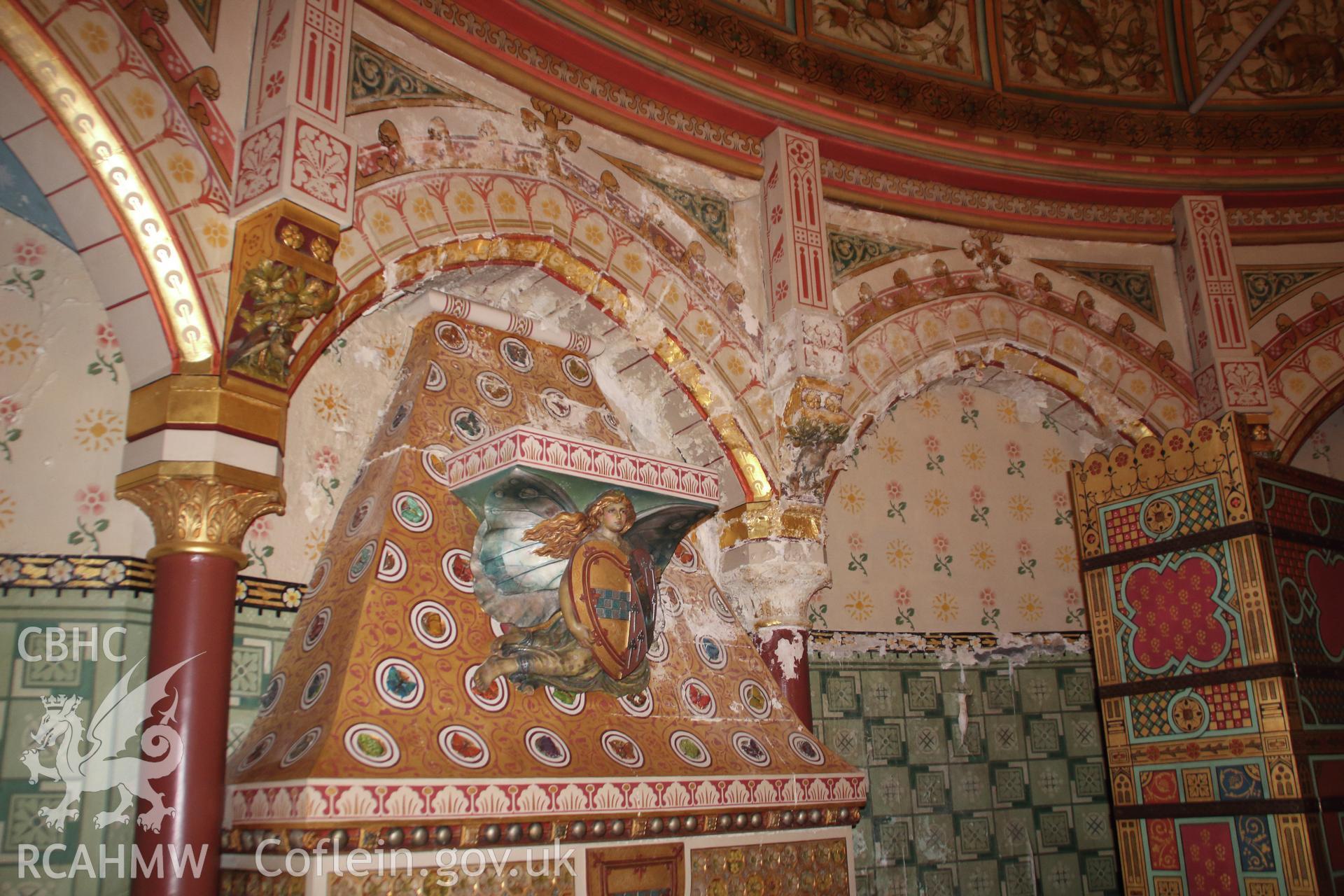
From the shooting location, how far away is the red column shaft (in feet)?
10.9

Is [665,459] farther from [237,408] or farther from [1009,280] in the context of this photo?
[1009,280]

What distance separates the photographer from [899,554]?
6.58 meters

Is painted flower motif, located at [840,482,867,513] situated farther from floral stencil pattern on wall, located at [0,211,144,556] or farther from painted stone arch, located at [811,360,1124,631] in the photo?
floral stencil pattern on wall, located at [0,211,144,556]

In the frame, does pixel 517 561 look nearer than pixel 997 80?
Yes

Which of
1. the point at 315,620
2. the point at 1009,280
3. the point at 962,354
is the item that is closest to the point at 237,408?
the point at 315,620

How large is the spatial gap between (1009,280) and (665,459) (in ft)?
11.1

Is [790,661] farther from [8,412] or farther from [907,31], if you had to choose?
[907,31]

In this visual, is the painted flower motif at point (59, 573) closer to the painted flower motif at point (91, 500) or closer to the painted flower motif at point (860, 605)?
the painted flower motif at point (91, 500)

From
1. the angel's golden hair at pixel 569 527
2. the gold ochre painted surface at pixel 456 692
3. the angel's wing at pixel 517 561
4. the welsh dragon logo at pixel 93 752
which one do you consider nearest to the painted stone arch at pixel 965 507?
the gold ochre painted surface at pixel 456 692

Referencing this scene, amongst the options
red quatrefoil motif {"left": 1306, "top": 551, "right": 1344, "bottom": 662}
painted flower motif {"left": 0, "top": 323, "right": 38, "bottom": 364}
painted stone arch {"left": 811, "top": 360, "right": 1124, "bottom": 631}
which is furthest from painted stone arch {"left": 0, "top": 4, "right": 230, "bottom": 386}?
red quatrefoil motif {"left": 1306, "top": 551, "right": 1344, "bottom": 662}

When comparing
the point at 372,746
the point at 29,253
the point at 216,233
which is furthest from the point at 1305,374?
the point at 29,253

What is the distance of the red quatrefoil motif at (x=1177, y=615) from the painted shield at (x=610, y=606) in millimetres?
2160

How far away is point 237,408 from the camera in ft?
12.3

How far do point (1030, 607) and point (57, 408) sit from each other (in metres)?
5.40
